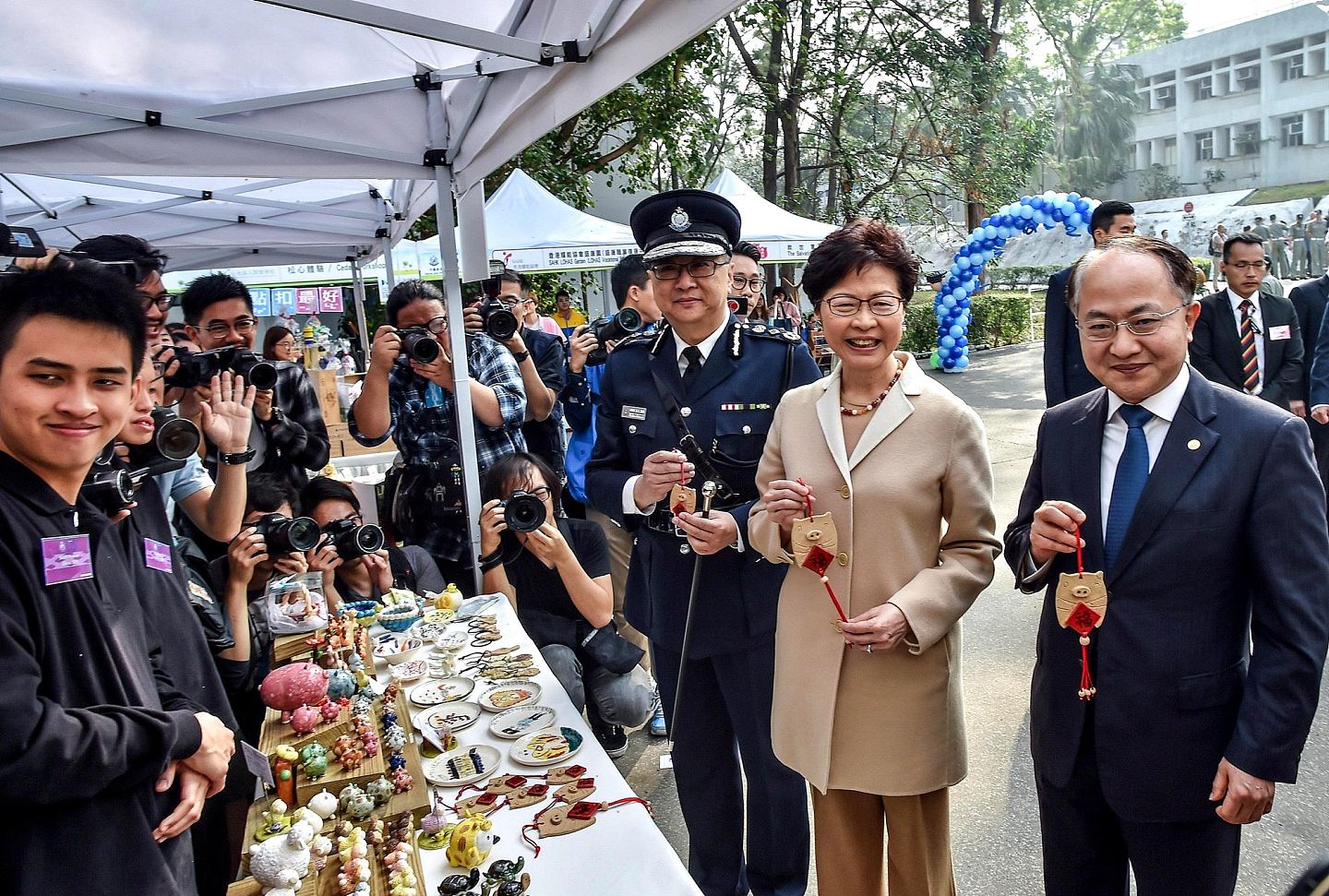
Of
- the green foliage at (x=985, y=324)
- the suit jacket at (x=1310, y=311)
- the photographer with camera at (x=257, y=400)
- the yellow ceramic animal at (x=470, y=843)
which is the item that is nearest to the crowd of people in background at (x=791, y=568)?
the photographer with camera at (x=257, y=400)

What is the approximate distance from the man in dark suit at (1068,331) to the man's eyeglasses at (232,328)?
3.44 meters

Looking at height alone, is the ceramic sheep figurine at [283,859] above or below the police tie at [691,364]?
below

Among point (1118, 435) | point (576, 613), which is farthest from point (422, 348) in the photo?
point (1118, 435)

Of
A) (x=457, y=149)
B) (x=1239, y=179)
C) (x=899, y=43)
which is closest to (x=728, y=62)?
(x=899, y=43)

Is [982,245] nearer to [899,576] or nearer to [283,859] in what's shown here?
[899,576]

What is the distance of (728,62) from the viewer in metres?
17.9

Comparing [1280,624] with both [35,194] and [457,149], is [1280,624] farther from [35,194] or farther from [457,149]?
[35,194]

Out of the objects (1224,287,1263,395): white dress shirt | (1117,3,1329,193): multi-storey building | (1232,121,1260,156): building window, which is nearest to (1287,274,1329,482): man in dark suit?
(1224,287,1263,395): white dress shirt

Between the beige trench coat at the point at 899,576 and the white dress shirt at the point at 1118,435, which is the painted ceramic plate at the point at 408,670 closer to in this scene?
the beige trench coat at the point at 899,576

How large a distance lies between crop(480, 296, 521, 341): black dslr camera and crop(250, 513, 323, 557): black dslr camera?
4.74 feet

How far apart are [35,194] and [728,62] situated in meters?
15.2

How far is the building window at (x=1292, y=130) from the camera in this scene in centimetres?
3378

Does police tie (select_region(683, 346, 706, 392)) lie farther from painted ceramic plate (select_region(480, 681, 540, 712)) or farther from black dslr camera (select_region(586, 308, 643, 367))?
black dslr camera (select_region(586, 308, 643, 367))

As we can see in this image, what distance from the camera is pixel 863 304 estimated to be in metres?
1.84
